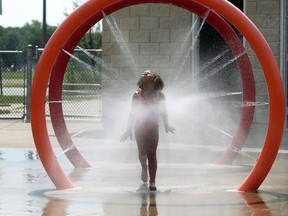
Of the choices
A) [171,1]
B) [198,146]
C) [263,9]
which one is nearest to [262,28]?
[263,9]

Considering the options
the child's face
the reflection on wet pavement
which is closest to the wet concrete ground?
the reflection on wet pavement

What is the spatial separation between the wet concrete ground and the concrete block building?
3322 millimetres

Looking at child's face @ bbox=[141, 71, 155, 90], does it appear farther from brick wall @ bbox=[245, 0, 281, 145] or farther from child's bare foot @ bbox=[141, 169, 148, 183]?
brick wall @ bbox=[245, 0, 281, 145]

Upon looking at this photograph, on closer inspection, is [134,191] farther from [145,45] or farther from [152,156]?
[145,45]

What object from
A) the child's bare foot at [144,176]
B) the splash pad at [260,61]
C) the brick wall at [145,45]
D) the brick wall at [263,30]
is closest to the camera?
the splash pad at [260,61]

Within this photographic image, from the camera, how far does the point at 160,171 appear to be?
37.7 ft

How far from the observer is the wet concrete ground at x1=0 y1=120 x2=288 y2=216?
855cm

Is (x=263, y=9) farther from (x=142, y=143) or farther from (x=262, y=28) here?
(x=142, y=143)

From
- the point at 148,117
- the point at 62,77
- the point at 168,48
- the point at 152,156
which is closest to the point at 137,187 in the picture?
the point at 152,156

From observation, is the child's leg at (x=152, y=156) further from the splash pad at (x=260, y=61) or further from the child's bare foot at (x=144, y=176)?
the splash pad at (x=260, y=61)

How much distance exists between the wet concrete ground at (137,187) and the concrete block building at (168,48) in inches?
131

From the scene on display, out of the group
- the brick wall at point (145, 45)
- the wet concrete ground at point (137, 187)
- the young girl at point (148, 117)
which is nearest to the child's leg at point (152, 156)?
the young girl at point (148, 117)

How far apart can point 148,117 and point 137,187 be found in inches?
32.0

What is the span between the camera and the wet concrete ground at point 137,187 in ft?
28.0
